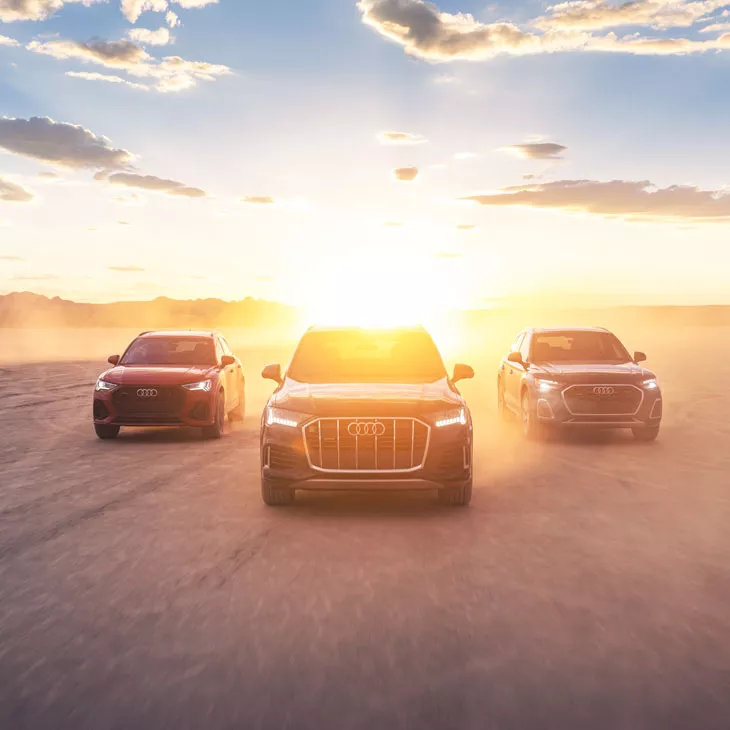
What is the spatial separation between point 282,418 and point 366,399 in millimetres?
807

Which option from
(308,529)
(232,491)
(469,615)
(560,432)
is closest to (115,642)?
(469,615)

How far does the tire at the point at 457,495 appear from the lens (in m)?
8.52

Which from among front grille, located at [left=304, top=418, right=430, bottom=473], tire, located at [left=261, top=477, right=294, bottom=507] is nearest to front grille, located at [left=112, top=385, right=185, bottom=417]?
tire, located at [left=261, top=477, right=294, bottom=507]

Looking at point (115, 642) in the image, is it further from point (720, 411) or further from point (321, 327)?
point (720, 411)

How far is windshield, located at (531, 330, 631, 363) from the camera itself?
15430 mm

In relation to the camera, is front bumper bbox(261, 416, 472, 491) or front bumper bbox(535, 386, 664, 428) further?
front bumper bbox(535, 386, 664, 428)

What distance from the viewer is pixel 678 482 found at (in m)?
10.2

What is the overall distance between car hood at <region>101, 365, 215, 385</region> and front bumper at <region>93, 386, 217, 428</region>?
0.48 feet

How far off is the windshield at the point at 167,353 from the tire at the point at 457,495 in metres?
7.73

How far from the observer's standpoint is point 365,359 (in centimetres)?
1032

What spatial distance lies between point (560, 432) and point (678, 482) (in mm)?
5496

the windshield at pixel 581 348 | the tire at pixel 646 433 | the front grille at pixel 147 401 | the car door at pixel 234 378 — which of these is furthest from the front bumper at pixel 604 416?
the front grille at pixel 147 401

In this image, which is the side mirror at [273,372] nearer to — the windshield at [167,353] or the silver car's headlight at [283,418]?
the silver car's headlight at [283,418]

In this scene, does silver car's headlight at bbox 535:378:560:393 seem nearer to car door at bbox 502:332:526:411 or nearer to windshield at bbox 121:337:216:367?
car door at bbox 502:332:526:411
